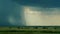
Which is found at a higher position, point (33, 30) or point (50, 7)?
point (50, 7)

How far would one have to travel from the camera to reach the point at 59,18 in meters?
1.20

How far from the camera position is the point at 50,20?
1205 mm

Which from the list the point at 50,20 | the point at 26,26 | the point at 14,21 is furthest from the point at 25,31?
the point at 50,20

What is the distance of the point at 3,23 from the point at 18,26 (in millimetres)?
160

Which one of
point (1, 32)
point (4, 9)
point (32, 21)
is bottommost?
point (1, 32)

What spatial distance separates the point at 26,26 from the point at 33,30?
8 cm

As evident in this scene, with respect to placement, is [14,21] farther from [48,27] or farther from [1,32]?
[48,27]

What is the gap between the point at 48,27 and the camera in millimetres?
1177

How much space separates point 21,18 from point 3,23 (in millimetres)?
Answer: 192

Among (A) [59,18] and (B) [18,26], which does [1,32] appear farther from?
(A) [59,18]

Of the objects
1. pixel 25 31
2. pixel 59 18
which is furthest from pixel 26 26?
pixel 59 18

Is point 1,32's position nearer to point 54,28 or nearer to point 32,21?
point 32,21

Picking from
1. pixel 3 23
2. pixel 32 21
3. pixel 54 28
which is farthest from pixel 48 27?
pixel 3 23

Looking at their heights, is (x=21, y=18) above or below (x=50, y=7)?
below
